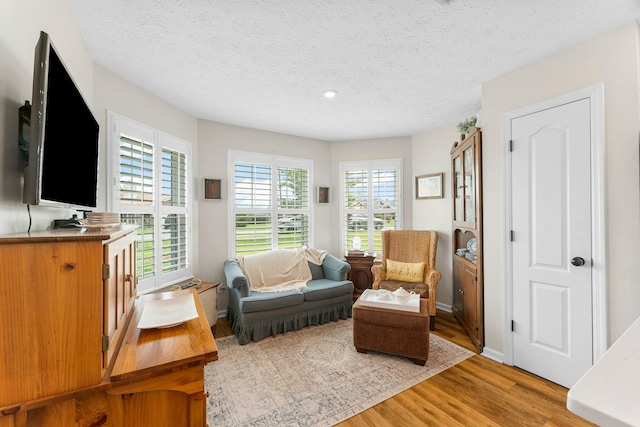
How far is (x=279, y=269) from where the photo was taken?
3500 mm

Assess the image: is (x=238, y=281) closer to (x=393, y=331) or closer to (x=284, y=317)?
(x=284, y=317)

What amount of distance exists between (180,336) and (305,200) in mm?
3264

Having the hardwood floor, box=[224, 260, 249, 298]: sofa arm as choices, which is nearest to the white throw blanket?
box=[224, 260, 249, 298]: sofa arm

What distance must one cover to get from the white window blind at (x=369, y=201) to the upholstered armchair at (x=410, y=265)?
20.1 inches

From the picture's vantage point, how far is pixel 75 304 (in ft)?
2.48

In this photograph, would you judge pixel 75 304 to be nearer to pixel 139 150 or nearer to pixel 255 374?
pixel 255 374

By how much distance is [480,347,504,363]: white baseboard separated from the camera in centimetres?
237

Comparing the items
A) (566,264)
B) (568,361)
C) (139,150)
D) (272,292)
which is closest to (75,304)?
(139,150)

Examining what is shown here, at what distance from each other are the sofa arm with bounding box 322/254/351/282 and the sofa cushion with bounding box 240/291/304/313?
659 millimetres

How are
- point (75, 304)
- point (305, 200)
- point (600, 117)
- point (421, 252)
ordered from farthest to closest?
point (305, 200), point (421, 252), point (600, 117), point (75, 304)

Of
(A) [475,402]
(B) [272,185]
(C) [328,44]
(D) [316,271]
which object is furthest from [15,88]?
(D) [316,271]

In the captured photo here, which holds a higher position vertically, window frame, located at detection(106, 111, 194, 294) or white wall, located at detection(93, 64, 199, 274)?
white wall, located at detection(93, 64, 199, 274)

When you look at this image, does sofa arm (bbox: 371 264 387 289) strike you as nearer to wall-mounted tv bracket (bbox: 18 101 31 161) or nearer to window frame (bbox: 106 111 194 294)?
window frame (bbox: 106 111 194 294)

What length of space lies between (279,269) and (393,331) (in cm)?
167
